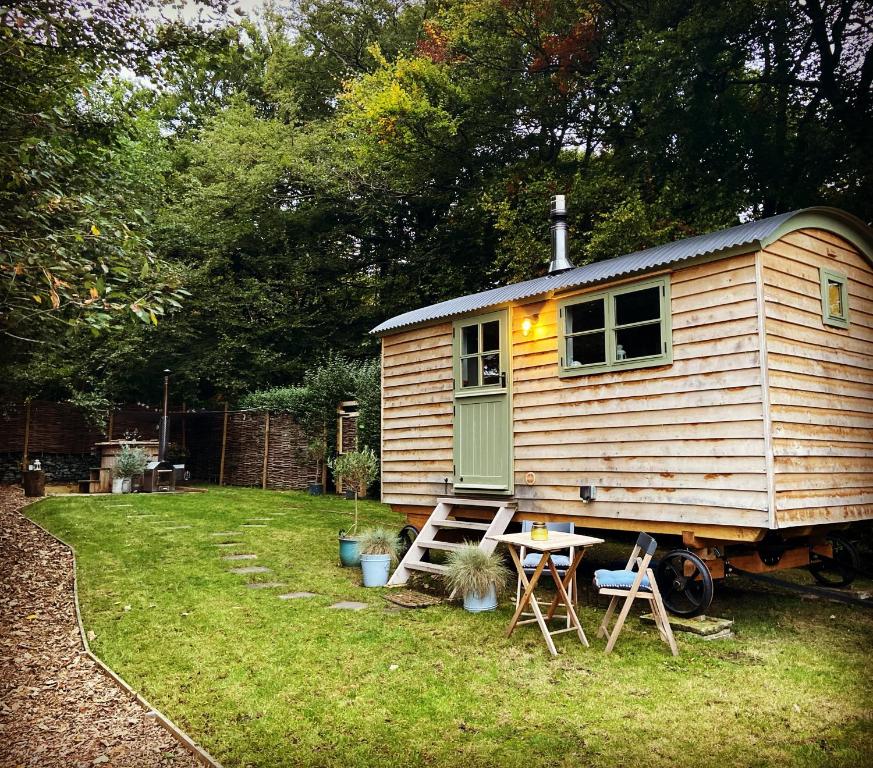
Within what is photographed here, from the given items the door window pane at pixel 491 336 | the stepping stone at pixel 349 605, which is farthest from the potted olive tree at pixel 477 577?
the door window pane at pixel 491 336

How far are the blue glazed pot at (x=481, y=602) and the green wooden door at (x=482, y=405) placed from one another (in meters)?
1.55

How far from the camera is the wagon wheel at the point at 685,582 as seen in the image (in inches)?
225

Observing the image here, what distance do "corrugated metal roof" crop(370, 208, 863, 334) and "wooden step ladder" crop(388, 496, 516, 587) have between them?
231 centimetres

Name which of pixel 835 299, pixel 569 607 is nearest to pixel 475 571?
pixel 569 607

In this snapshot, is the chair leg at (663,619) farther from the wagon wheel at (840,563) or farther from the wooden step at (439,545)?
the wagon wheel at (840,563)

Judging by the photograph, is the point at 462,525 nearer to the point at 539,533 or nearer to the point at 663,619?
the point at 539,533

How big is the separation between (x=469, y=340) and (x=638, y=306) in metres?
2.41

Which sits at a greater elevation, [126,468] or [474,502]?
[126,468]

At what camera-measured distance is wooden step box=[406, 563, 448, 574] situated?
6.76 metres

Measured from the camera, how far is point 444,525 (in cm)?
789

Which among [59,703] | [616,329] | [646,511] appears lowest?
[59,703]

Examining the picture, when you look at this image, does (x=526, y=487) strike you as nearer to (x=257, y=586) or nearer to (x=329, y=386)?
(x=257, y=586)

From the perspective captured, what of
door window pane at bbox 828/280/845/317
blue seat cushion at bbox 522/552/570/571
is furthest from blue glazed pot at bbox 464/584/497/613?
door window pane at bbox 828/280/845/317

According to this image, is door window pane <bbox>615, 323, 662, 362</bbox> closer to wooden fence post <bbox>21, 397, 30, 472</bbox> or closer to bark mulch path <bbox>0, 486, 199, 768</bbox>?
bark mulch path <bbox>0, 486, 199, 768</bbox>
